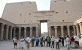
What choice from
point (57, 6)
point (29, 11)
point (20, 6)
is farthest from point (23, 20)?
point (57, 6)

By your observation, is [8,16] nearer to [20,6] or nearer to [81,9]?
[20,6]

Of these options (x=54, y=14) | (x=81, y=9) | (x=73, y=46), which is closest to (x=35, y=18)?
(x=54, y=14)

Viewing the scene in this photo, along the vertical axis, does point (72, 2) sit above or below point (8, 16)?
above

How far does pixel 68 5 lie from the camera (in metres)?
30.8

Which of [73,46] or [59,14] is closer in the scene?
[73,46]

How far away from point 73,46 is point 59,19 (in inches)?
823

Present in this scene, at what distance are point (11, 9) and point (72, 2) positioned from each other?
23767mm

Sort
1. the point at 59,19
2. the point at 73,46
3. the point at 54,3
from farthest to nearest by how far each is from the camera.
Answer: the point at 54,3 → the point at 59,19 → the point at 73,46

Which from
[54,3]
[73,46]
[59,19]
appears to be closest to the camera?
[73,46]

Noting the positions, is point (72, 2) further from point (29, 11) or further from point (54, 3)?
point (29, 11)

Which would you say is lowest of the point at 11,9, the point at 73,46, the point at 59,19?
the point at 73,46

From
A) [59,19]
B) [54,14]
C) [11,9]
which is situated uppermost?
[11,9]

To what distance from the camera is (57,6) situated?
102 ft

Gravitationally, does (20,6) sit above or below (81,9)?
above
